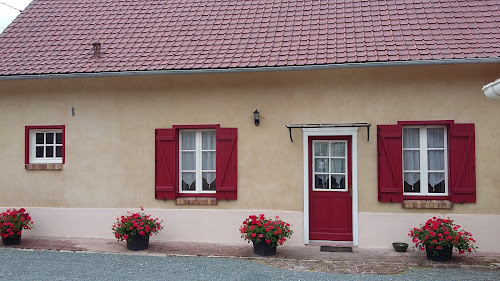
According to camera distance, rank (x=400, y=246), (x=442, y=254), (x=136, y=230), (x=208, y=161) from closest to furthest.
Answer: (x=442, y=254), (x=400, y=246), (x=136, y=230), (x=208, y=161)

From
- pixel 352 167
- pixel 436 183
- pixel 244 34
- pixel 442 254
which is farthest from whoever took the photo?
pixel 244 34

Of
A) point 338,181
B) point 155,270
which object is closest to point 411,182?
point 338,181

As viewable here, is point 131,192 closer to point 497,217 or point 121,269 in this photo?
point 121,269

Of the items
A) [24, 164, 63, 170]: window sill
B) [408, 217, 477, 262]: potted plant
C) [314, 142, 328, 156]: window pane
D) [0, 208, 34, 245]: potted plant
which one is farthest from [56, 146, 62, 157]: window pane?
[408, 217, 477, 262]: potted plant

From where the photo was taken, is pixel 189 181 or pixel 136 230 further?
pixel 189 181

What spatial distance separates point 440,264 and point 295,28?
16.7ft

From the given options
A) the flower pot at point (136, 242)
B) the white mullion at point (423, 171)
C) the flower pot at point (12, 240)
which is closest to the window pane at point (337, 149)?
the white mullion at point (423, 171)

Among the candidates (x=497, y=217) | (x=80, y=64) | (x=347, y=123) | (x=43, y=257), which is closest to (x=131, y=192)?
(x=43, y=257)

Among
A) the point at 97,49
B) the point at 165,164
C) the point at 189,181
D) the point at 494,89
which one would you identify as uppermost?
the point at 97,49

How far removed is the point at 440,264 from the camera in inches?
268

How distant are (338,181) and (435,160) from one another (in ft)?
5.63

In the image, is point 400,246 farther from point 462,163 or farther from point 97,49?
point 97,49

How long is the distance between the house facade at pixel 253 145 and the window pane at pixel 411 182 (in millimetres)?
18

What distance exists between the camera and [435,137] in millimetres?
7945
